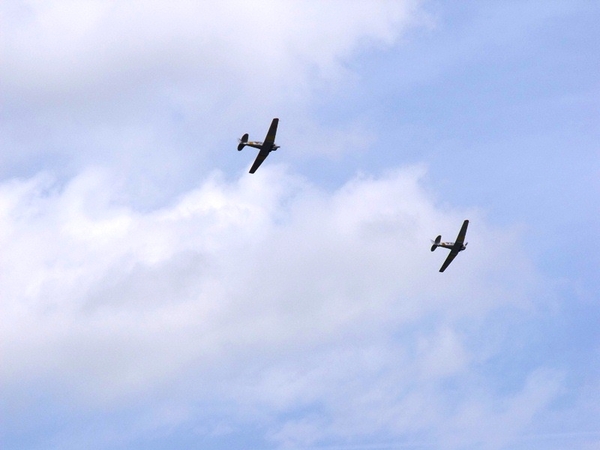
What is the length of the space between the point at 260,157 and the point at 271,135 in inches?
160

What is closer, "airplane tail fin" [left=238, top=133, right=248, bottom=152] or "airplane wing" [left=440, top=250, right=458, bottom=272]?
"airplane tail fin" [left=238, top=133, right=248, bottom=152]

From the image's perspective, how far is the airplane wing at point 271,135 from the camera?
473ft

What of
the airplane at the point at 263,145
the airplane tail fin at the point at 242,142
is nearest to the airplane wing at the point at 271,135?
the airplane at the point at 263,145

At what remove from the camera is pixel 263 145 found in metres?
146

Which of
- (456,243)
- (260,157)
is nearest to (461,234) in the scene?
(456,243)

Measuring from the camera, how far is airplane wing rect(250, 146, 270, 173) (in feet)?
482

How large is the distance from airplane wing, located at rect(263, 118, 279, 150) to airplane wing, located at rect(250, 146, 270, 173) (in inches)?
29.4

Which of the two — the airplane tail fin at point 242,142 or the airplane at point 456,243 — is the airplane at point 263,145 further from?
the airplane at point 456,243

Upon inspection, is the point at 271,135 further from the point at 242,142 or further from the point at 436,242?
the point at 436,242

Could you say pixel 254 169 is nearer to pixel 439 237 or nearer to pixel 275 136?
pixel 275 136

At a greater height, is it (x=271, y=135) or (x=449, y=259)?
(x=271, y=135)

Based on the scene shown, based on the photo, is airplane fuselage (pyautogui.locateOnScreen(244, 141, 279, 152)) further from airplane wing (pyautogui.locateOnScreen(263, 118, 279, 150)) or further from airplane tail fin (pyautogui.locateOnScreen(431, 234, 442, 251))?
airplane tail fin (pyautogui.locateOnScreen(431, 234, 442, 251))

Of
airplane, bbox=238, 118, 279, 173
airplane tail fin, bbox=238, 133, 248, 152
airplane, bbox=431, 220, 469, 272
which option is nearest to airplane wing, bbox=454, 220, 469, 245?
airplane, bbox=431, 220, 469, 272

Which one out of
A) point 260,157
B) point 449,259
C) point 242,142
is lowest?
point 449,259
